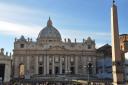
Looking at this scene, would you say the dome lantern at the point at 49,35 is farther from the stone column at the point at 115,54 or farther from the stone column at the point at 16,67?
the stone column at the point at 115,54

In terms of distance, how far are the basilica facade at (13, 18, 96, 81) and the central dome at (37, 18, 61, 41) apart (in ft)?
19.7

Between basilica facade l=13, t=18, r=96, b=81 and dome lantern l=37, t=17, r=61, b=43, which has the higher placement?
dome lantern l=37, t=17, r=61, b=43

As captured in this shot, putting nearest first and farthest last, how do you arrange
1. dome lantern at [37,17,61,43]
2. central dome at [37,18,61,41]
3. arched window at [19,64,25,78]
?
arched window at [19,64,25,78] → dome lantern at [37,17,61,43] → central dome at [37,18,61,41]

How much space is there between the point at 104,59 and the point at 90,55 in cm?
381

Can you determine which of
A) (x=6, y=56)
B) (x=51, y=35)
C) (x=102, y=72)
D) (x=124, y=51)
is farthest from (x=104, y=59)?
(x=6, y=56)

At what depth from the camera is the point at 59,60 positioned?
87.8 meters

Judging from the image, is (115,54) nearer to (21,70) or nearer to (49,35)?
(21,70)

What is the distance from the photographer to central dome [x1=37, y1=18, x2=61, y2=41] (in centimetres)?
9562

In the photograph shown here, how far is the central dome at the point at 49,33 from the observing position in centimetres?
9562

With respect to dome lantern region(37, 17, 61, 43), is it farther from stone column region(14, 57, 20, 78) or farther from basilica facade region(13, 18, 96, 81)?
stone column region(14, 57, 20, 78)

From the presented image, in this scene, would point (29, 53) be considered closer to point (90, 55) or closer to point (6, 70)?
point (6, 70)

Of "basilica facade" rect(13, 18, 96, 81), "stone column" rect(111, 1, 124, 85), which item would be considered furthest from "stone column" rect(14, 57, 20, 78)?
"stone column" rect(111, 1, 124, 85)

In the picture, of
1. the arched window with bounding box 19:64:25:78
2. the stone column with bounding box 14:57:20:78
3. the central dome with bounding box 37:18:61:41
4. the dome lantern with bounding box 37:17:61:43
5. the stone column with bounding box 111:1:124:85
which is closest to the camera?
the stone column with bounding box 111:1:124:85

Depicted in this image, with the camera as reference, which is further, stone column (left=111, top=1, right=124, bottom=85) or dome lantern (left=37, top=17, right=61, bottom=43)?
dome lantern (left=37, top=17, right=61, bottom=43)
